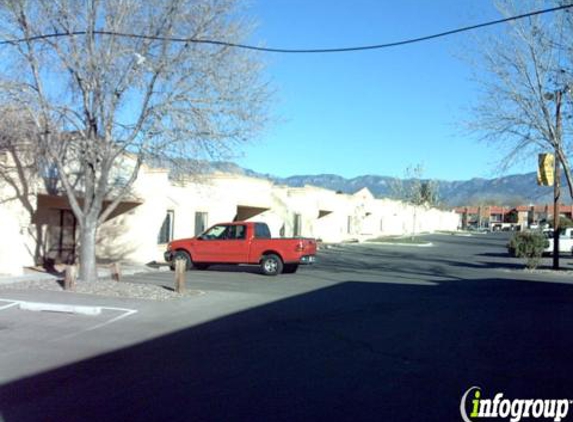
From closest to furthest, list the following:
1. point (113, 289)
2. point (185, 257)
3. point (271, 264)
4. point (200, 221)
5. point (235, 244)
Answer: point (113, 289) → point (271, 264) → point (235, 244) → point (185, 257) → point (200, 221)

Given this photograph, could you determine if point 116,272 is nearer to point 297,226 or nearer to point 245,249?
point 245,249

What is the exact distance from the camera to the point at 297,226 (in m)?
Result: 44.0

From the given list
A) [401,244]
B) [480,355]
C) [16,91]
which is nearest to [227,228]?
[16,91]

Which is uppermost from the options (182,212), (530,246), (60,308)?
(182,212)

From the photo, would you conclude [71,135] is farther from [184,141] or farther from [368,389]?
[368,389]

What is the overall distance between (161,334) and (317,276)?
1211 cm

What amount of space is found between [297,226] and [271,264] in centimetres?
2099

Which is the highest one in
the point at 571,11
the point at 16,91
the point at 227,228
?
the point at 571,11

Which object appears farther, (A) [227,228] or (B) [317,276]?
(A) [227,228]

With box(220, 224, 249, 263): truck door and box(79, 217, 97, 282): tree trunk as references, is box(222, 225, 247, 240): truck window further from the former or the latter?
box(79, 217, 97, 282): tree trunk

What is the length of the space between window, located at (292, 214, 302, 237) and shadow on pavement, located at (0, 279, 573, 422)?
29565 millimetres

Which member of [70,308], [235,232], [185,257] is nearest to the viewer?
[70,308]

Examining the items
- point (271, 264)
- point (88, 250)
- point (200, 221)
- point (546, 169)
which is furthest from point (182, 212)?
point (546, 169)

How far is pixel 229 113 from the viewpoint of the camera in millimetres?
16125
